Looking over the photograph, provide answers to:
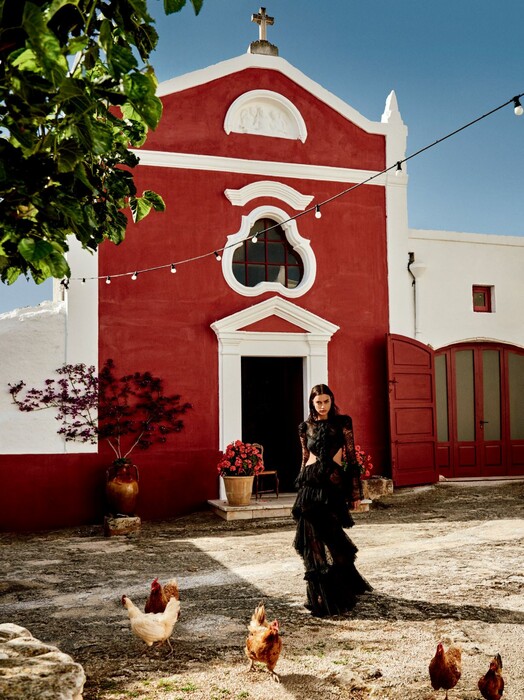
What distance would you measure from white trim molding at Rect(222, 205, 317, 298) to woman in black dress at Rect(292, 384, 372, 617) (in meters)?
5.31

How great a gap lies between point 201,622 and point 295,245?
22.8ft

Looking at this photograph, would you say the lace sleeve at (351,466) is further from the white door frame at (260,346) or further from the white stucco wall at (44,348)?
the white stucco wall at (44,348)

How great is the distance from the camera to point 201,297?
10.1m

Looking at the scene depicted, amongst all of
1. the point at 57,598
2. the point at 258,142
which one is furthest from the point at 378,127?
the point at 57,598

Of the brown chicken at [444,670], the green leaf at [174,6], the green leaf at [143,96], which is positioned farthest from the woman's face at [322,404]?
the green leaf at [174,6]

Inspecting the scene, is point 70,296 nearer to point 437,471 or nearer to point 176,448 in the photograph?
point 176,448

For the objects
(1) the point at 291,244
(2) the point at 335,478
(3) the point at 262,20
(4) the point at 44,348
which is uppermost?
(3) the point at 262,20

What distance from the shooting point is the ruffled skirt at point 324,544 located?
4.89m

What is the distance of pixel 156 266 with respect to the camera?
990 cm

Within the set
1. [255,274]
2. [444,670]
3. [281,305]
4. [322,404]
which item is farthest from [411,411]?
[444,670]

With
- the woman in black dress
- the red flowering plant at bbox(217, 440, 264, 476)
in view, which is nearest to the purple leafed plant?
the red flowering plant at bbox(217, 440, 264, 476)

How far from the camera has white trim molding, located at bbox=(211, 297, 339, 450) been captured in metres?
9.96

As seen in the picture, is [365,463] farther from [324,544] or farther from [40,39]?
[40,39]

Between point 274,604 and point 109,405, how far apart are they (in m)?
4.97
